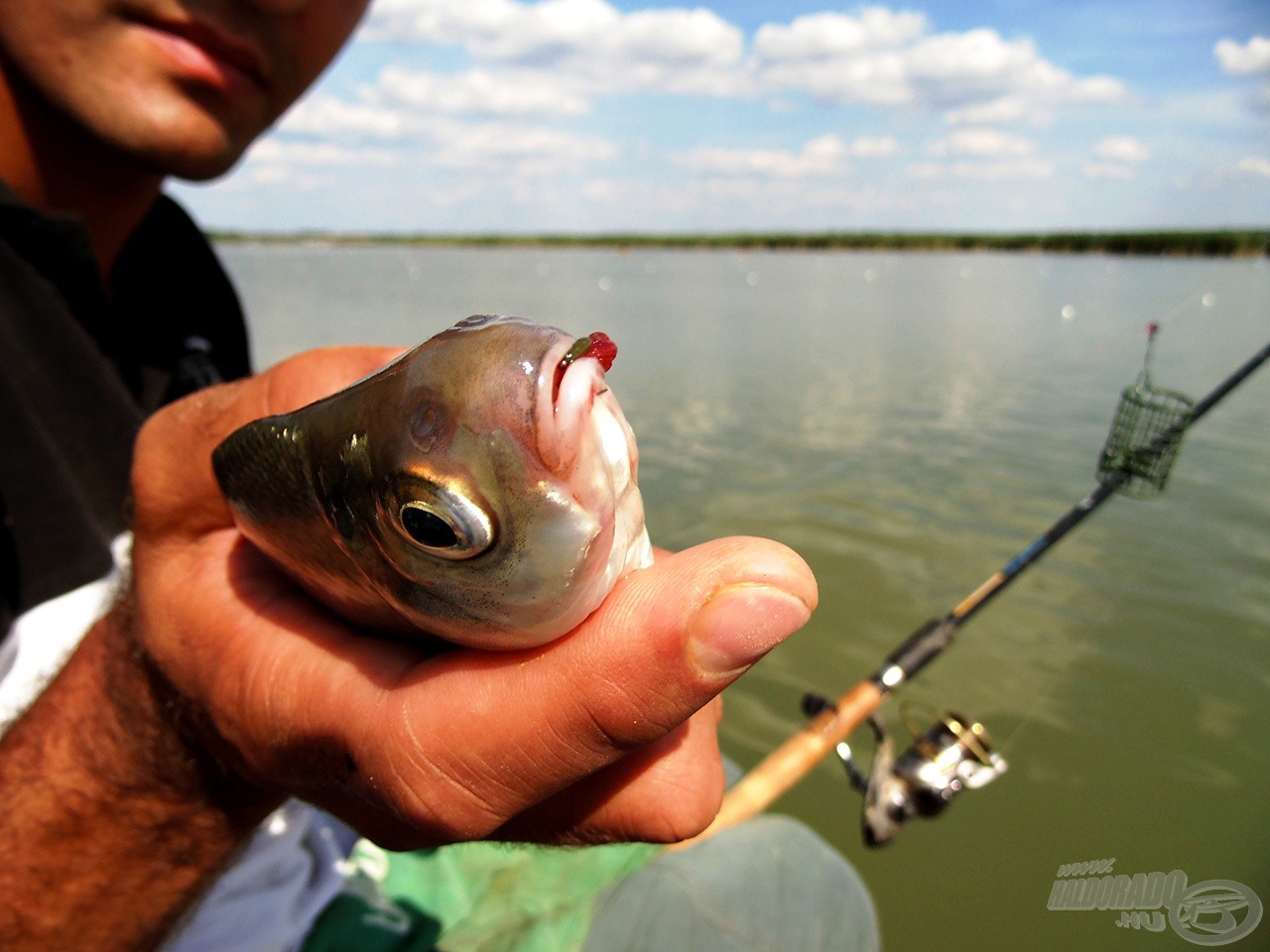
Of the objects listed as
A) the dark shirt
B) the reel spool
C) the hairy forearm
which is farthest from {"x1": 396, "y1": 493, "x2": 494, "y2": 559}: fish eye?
the reel spool

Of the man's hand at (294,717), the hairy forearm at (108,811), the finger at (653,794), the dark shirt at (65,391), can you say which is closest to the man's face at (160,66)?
the dark shirt at (65,391)

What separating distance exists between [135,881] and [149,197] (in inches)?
115

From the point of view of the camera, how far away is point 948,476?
10.5 metres

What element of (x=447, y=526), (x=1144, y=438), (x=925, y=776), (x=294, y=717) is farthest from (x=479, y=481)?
(x=1144, y=438)

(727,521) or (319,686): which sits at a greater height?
(319,686)

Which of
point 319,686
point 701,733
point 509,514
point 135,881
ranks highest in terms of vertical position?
point 509,514

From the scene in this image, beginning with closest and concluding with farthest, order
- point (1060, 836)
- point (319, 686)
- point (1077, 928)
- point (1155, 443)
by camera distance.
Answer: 1. point (319, 686)
2. point (1077, 928)
3. point (1155, 443)
4. point (1060, 836)

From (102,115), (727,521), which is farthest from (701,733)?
(727,521)

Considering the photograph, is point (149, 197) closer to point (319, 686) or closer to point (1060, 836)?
point (319, 686)

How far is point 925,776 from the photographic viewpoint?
3684mm

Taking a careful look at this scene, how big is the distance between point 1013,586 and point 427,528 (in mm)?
7602

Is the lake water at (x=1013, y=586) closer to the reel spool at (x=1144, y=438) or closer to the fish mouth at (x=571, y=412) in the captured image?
the reel spool at (x=1144, y=438)

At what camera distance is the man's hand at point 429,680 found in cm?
130

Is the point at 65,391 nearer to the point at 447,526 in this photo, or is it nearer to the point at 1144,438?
the point at 447,526
